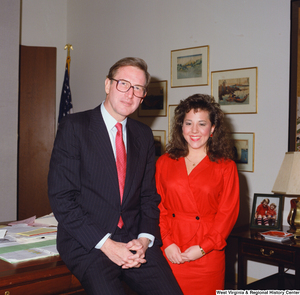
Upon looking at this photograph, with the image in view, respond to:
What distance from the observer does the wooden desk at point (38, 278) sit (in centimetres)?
162

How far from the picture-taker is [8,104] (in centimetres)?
442

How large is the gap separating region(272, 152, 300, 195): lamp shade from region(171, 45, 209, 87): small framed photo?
141cm

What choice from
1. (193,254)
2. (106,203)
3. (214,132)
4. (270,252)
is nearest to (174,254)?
(193,254)

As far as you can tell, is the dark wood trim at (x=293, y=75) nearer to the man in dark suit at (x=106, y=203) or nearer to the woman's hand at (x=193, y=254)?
the woman's hand at (x=193, y=254)

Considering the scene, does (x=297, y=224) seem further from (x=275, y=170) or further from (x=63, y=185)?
(x=63, y=185)

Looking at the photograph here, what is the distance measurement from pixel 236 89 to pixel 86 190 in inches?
91.6

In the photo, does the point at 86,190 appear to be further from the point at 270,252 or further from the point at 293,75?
the point at 293,75

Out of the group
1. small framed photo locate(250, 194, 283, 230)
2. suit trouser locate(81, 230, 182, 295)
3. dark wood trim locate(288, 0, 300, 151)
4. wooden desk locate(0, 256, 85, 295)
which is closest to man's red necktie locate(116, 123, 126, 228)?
suit trouser locate(81, 230, 182, 295)

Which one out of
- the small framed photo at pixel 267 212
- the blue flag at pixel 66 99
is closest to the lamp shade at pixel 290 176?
the small framed photo at pixel 267 212

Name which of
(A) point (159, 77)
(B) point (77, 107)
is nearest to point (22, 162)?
(B) point (77, 107)

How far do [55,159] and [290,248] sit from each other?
1.83 metres

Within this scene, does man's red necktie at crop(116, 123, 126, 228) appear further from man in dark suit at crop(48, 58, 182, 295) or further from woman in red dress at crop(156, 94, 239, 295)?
woman in red dress at crop(156, 94, 239, 295)

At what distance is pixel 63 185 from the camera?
1825mm

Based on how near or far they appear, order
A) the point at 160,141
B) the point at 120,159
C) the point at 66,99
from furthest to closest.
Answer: the point at 66,99 < the point at 160,141 < the point at 120,159
